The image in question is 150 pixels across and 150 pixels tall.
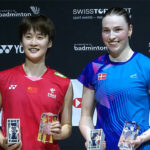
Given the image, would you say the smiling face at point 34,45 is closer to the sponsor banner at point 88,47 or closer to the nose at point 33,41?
the nose at point 33,41

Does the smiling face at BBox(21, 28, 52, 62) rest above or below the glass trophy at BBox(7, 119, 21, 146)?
above

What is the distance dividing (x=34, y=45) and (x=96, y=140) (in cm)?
89

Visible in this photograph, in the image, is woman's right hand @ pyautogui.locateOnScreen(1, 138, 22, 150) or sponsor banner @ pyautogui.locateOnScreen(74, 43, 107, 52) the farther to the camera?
sponsor banner @ pyautogui.locateOnScreen(74, 43, 107, 52)

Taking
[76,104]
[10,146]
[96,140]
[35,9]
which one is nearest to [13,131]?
[10,146]

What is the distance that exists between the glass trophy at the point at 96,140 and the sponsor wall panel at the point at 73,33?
2.18 meters

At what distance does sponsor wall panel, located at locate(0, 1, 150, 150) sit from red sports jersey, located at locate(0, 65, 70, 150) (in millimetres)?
1722

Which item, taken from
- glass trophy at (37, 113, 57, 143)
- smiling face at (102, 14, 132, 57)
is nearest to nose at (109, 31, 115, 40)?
smiling face at (102, 14, 132, 57)

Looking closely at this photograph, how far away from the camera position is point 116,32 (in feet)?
9.96

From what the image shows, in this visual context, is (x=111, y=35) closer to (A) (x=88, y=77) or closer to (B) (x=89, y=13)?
(A) (x=88, y=77)

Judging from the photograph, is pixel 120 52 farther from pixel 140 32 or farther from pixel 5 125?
pixel 140 32

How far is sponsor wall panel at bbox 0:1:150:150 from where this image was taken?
500cm

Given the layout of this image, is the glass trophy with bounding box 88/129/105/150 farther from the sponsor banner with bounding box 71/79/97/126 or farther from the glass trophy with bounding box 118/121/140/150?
the sponsor banner with bounding box 71/79/97/126

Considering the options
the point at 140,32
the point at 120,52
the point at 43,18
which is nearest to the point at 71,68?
the point at 140,32

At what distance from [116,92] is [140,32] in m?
2.17
